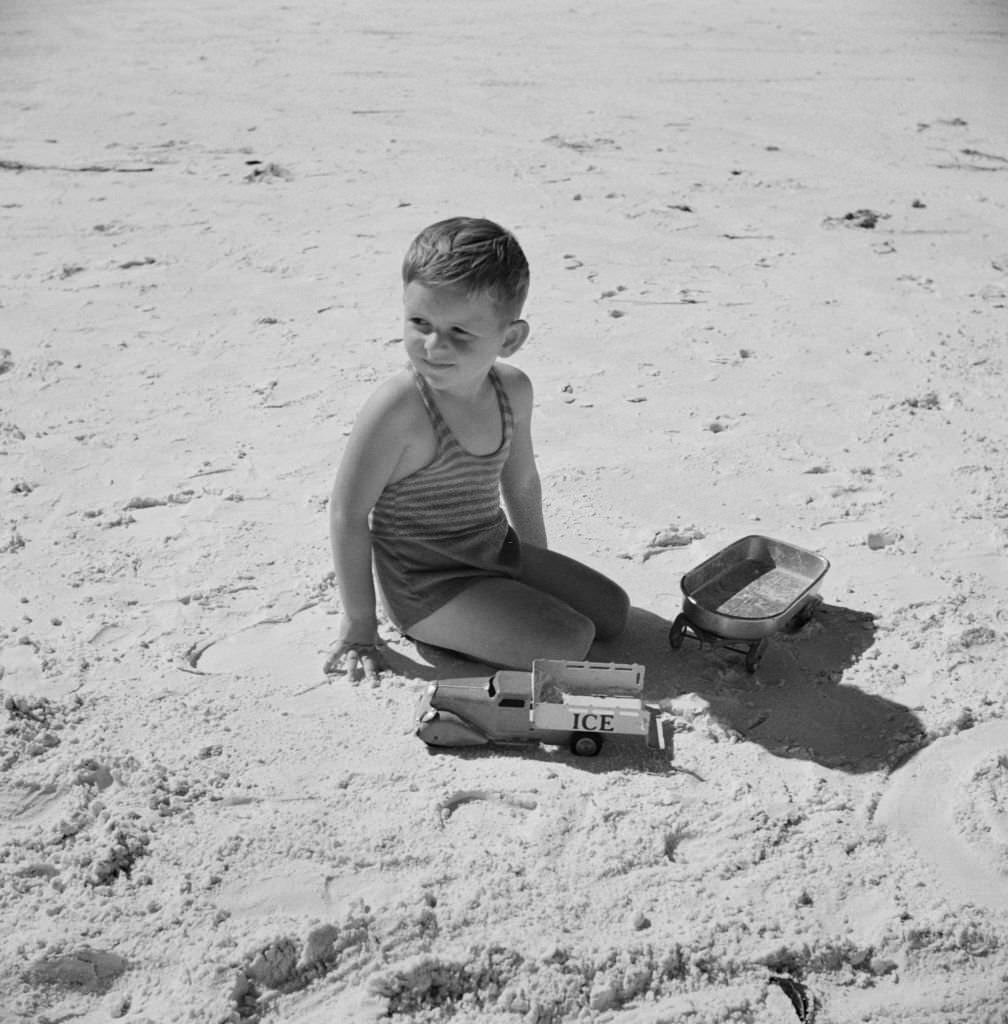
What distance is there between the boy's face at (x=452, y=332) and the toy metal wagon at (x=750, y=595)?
639mm

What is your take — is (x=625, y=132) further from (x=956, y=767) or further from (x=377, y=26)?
(x=956, y=767)

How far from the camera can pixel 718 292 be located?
4.52m

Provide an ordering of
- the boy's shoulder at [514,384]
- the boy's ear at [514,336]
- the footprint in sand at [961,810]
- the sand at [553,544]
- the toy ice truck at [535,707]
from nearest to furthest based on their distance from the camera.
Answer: the sand at [553,544] → the footprint in sand at [961,810] → the toy ice truck at [535,707] → the boy's ear at [514,336] → the boy's shoulder at [514,384]

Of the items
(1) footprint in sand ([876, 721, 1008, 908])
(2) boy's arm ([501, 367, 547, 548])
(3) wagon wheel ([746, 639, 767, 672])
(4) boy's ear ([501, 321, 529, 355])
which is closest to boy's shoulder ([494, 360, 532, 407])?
(2) boy's arm ([501, 367, 547, 548])

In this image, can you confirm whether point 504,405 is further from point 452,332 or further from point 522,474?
point 452,332

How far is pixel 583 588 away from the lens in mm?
2676

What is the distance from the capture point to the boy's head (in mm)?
2297

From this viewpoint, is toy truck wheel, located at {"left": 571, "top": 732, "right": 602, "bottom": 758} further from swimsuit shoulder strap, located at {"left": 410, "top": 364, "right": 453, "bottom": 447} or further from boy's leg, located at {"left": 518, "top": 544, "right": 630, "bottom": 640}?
swimsuit shoulder strap, located at {"left": 410, "top": 364, "right": 453, "bottom": 447}

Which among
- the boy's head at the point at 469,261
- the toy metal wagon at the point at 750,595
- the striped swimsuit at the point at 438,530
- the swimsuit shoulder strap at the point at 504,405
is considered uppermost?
the boy's head at the point at 469,261

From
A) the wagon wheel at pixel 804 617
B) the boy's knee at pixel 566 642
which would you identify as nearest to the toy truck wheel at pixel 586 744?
the boy's knee at pixel 566 642

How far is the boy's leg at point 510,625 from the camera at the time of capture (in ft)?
8.22

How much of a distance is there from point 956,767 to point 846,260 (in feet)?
9.72

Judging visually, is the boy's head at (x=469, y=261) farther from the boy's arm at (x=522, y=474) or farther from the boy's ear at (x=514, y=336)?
the boy's arm at (x=522, y=474)

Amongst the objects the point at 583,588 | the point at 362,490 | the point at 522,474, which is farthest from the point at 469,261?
the point at 583,588
